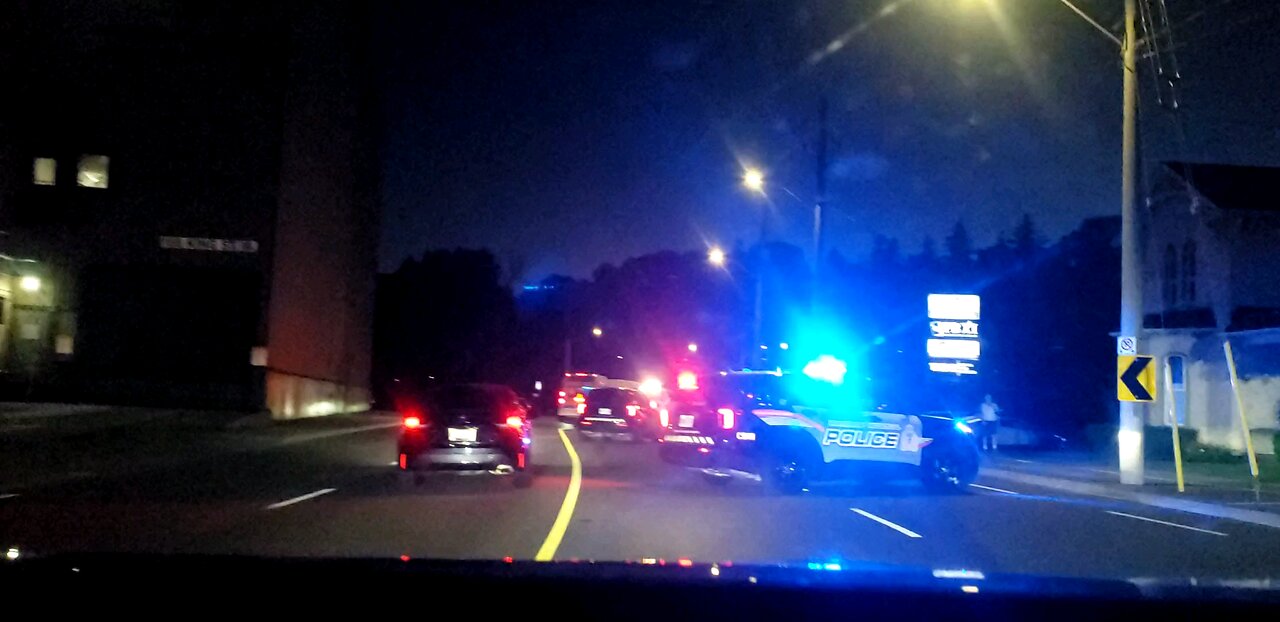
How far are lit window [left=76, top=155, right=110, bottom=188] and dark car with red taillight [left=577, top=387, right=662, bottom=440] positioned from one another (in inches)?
774

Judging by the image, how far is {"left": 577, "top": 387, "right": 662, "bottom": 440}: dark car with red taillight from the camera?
34594 mm

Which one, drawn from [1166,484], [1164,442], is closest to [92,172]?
[1164,442]

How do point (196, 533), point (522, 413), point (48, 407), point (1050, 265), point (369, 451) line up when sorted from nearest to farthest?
point (196, 533) < point (522, 413) < point (369, 451) < point (48, 407) < point (1050, 265)

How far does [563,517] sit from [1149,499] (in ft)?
34.1

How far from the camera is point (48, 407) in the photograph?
35.6 metres

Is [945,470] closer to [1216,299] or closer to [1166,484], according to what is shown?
[1166,484]

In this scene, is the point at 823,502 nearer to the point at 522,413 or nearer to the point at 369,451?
the point at 522,413

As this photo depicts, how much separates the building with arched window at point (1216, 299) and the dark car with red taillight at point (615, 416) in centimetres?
1404

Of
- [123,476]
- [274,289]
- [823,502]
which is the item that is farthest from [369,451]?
[274,289]

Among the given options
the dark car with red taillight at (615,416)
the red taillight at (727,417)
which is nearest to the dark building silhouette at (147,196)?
the dark car with red taillight at (615,416)

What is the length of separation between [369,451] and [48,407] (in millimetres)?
12723

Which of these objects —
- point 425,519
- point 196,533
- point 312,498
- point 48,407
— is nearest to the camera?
point 196,533

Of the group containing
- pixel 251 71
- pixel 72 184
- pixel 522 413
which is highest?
pixel 251 71

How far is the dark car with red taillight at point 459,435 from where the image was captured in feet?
64.5
